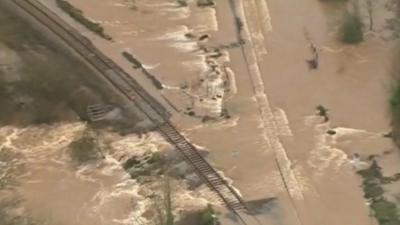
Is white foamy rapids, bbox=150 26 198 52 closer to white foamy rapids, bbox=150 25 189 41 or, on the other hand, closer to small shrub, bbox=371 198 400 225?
white foamy rapids, bbox=150 25 189 41

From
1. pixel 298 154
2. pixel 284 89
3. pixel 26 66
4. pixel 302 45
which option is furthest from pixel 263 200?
pixel 26 66

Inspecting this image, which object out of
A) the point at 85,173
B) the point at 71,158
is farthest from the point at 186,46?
the point at 85,173

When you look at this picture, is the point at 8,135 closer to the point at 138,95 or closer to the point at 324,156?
the point at 138,95

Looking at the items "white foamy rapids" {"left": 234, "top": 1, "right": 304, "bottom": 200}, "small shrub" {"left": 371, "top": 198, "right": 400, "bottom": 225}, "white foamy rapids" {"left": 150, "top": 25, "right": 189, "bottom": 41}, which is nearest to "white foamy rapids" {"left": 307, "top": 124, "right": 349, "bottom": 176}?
"white foamy rapids" {"left": 234, "top": 1, "right": 304, "bottom": 200}

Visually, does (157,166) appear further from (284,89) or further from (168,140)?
(284,89)

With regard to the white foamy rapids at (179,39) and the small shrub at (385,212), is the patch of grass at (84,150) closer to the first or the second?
the white foamy rapids at (179,39)
